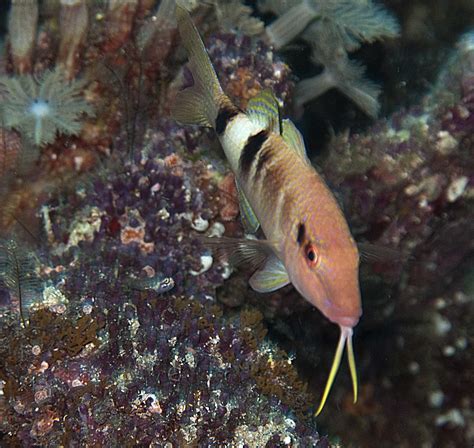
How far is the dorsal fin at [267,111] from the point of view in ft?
8.30

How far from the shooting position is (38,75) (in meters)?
4.24

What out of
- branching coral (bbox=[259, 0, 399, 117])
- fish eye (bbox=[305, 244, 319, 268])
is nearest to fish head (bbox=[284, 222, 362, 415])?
fish eye (bbox=[305, 244, 319, 268])

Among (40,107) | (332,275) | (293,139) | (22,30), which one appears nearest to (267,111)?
(293,139)

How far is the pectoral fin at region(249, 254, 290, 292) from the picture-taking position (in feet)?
7.93

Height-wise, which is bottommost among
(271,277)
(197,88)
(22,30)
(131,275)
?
(131,275)

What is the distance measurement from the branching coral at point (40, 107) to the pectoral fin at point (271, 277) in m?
2.33

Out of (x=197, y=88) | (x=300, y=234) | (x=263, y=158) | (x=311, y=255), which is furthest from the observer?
(x=197, y=88)

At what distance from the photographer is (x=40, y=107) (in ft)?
13.1

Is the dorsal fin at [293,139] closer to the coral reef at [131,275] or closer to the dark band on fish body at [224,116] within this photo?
the dark band on fish body at [224,116]

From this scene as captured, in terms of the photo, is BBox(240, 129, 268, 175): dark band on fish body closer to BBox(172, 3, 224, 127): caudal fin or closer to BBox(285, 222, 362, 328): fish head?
BBox(172, 3, 224, 127): caudal fin

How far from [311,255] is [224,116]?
1125mm

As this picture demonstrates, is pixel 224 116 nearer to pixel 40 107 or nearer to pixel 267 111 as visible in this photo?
pixel 267 111

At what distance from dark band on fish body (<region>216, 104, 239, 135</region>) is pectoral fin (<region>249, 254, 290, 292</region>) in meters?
0.78

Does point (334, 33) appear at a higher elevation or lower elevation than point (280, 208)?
lower
